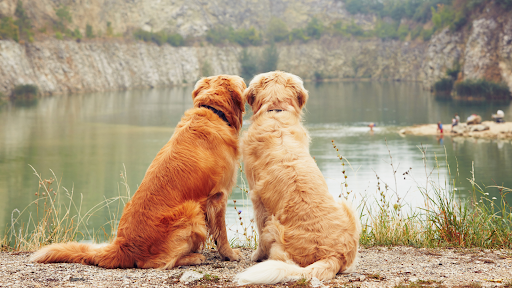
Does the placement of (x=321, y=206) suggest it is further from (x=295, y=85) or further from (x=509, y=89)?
(x=509, y=89)

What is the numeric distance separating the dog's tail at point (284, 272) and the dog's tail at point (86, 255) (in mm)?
1338

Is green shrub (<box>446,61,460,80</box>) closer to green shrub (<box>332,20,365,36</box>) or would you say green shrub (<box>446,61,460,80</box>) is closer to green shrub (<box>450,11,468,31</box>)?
green shrub (<box>450,11,468,31</box>)

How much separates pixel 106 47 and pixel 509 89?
79625 millimetres

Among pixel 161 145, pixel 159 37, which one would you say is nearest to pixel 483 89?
pixel 161 145

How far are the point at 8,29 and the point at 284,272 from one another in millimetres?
85275

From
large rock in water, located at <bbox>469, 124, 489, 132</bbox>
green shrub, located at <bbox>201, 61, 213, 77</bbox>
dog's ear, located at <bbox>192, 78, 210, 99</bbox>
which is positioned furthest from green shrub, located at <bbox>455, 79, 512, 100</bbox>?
green shrub, located at <bbox>201, 61, 213, 77</bbox>

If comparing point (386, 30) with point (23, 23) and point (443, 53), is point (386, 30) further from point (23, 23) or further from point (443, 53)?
point (23, 23)

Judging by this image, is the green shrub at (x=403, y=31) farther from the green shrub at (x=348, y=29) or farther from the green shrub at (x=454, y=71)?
the green shrub at (x=454, y=71)

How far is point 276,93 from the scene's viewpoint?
17.1 feet

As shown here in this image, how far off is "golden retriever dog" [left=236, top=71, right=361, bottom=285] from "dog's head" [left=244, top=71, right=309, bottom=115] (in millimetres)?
68

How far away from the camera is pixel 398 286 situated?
374 centimetres

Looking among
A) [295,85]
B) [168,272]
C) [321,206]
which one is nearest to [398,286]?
[321,206]

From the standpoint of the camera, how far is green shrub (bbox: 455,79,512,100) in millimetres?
57000

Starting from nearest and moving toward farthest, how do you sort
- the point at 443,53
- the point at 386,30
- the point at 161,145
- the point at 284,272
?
the point at 284,272 < the point at 161,145 < the point at 443,53 < the point at 386,30
